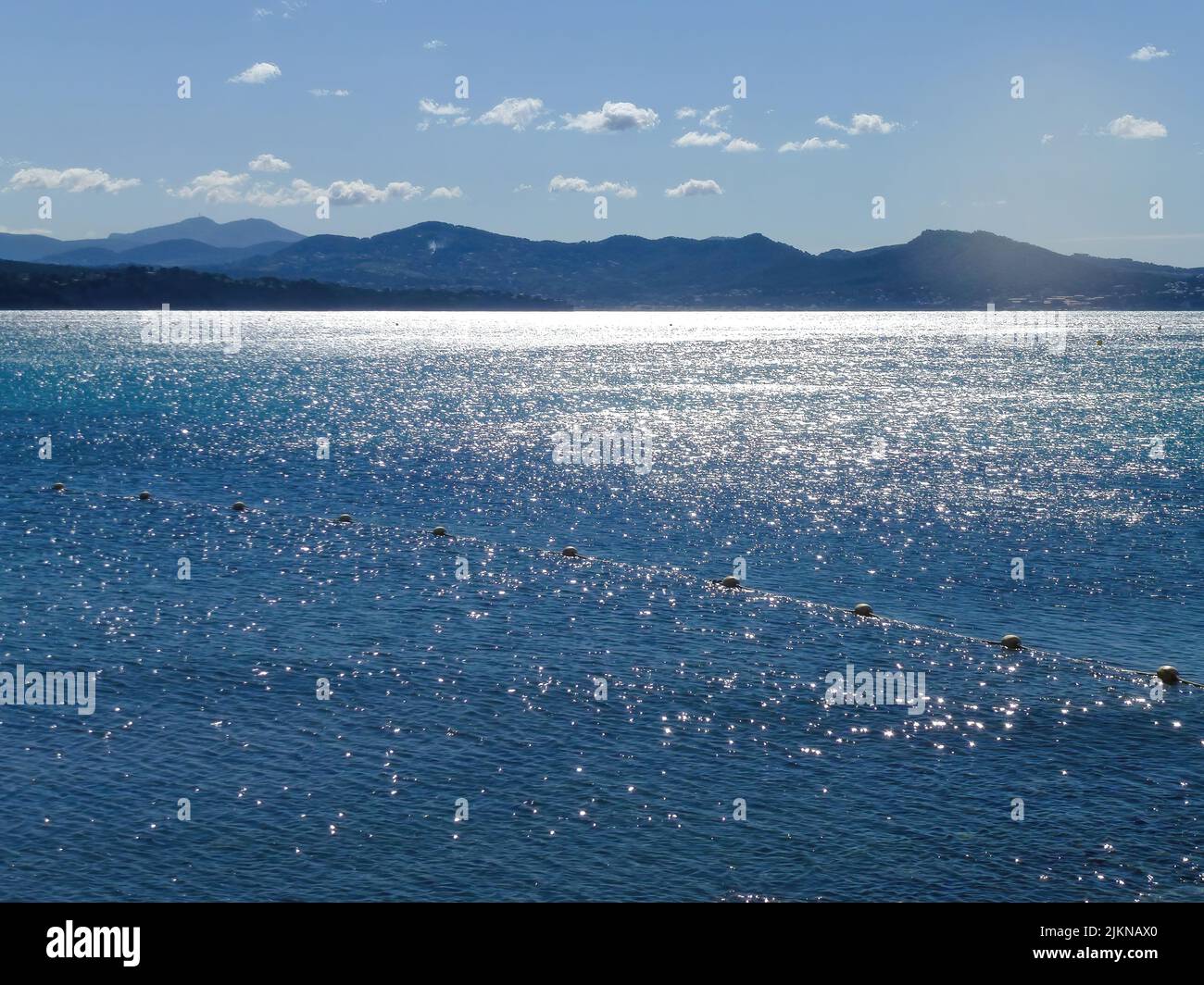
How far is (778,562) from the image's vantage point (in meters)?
61.9

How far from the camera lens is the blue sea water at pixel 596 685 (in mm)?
29562

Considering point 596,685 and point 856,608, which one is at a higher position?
point 856,608

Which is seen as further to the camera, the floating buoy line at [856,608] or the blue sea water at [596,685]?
the floating buoy line at [856,608]

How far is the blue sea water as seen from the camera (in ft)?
97.0

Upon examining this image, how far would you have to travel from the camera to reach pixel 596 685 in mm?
42312

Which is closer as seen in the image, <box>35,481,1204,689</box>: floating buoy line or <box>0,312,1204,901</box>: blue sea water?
<box>0,312,1204,901</box>: blue sea water

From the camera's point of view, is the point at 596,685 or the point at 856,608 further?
the point at 856,608

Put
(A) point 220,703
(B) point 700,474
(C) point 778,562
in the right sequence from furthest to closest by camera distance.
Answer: (B) point 700,474 < (C) point 778,562 < (A) point 220,703
